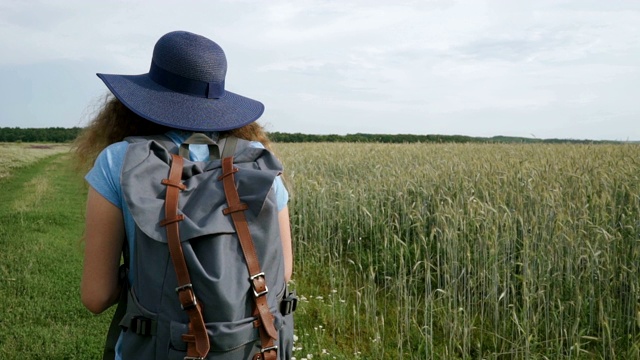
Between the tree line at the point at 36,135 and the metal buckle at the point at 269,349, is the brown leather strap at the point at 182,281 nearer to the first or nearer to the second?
the metal buckle at the point at 269,349

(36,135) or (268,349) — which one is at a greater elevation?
(268,349)

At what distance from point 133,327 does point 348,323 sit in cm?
331

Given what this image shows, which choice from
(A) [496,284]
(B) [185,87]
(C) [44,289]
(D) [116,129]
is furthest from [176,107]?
(C) [44,289]

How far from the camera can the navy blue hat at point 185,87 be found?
177 centimetres

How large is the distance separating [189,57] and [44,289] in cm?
487

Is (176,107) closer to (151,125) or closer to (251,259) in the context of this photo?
(151,125)

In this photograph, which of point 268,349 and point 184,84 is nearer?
point 268,349

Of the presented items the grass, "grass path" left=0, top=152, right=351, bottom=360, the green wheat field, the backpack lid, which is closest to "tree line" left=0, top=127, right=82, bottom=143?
"grass path" left=0, top=152, right=351, bottom=360

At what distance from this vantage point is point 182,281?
1.49 metres

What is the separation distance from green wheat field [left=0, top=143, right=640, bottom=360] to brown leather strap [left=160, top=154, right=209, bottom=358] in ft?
2.74

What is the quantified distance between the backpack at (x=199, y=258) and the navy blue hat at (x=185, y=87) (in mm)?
160

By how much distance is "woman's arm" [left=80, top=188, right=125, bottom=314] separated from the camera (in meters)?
1.62

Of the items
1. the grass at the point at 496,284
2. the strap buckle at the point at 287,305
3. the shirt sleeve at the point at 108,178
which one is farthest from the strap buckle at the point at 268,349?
the grass at the point at 496,284

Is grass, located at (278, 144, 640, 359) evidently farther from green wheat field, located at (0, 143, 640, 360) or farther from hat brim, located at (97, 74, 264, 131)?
hat brim, located at (97, 74, 264, 131)
